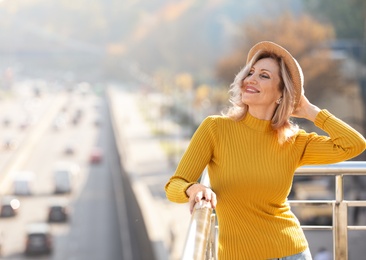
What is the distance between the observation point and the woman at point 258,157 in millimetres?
3795

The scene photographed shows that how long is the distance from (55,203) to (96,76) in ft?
398

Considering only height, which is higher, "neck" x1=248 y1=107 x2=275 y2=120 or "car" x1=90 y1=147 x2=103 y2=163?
"neck" x1=248 y1=107 x2=275 y2=120

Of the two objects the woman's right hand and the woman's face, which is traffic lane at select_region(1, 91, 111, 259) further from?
the woman's right hand

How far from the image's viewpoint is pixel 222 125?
397 centimetres

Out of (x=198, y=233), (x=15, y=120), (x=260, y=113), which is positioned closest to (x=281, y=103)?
(x=260, y=113)

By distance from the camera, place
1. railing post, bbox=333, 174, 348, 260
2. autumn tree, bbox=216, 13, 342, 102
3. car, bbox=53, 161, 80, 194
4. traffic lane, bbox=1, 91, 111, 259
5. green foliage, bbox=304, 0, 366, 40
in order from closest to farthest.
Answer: railing post, bbox=333, 174, 348, 260 → traffic lane, bbox=1, 91, 111, 259 → autumn tree, bbox=216, 13, 342, 102 → car, bbox=53, 161, 80, 194 → green foliage, bbox=304, 0, 366, 40

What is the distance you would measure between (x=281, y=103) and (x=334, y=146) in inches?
12.1

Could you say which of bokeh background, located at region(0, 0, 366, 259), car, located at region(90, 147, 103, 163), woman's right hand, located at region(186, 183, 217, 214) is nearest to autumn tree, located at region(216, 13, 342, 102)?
bokeh background, located at region(0, 0, 366, 259)

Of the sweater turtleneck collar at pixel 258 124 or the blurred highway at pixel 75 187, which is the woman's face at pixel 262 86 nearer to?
the sweater turtleneck collar at pixel 258 124

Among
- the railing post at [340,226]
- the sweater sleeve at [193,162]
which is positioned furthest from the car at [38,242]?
the sweater sleeve at [193,162]

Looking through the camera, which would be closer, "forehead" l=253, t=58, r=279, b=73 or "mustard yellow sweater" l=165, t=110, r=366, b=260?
"mustard yellow sweater" l=165, t=110, r=366, b=260

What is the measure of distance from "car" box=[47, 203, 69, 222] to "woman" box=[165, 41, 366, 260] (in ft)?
139

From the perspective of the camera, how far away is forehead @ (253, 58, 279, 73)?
13.4 ft

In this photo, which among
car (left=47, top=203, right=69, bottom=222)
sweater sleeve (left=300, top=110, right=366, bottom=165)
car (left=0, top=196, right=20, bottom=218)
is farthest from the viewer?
car (left=0, top=196, right=20, bottom=218)
